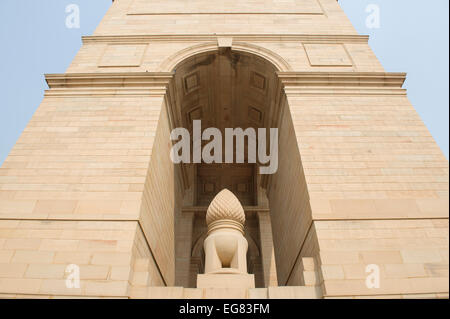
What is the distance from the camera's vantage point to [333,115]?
9.04m

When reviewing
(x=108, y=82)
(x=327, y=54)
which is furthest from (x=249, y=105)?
(x=108, y=82)

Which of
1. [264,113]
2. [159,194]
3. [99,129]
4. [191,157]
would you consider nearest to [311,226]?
[159,194]

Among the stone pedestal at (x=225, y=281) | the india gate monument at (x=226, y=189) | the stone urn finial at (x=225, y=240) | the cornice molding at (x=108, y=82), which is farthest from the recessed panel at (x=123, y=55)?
the stone pedestal at (x=225, y=281)

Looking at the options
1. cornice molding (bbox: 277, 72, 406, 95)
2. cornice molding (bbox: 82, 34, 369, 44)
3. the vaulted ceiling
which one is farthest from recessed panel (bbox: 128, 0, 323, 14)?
cornice molding (bbox: 277, 72, 406, 95)

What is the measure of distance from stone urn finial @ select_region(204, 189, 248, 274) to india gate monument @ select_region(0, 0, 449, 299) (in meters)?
0.03

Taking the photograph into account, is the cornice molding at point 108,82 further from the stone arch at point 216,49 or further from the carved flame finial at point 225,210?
the carved flame finial at point 225,210

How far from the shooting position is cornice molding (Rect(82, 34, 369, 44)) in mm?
11859

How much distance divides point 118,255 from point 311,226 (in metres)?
4.08

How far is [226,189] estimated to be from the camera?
809 centimetres

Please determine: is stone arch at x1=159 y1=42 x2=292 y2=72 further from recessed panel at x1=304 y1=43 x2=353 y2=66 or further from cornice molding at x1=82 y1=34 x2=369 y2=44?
recessed panel at x1=304 y1=43 x2=353 y2=66

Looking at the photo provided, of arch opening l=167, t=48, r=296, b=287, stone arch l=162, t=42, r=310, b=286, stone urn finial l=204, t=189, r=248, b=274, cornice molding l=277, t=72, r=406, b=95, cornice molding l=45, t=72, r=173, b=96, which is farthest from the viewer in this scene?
arch opening l=167, t=48, r=296, b=287

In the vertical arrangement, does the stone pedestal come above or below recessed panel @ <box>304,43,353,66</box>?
below

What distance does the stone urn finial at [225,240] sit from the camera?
6.86 metres

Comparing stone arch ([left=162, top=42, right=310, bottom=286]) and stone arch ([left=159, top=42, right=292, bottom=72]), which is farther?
stone arch ([left=159, top=42, right=292, bottom=72])
